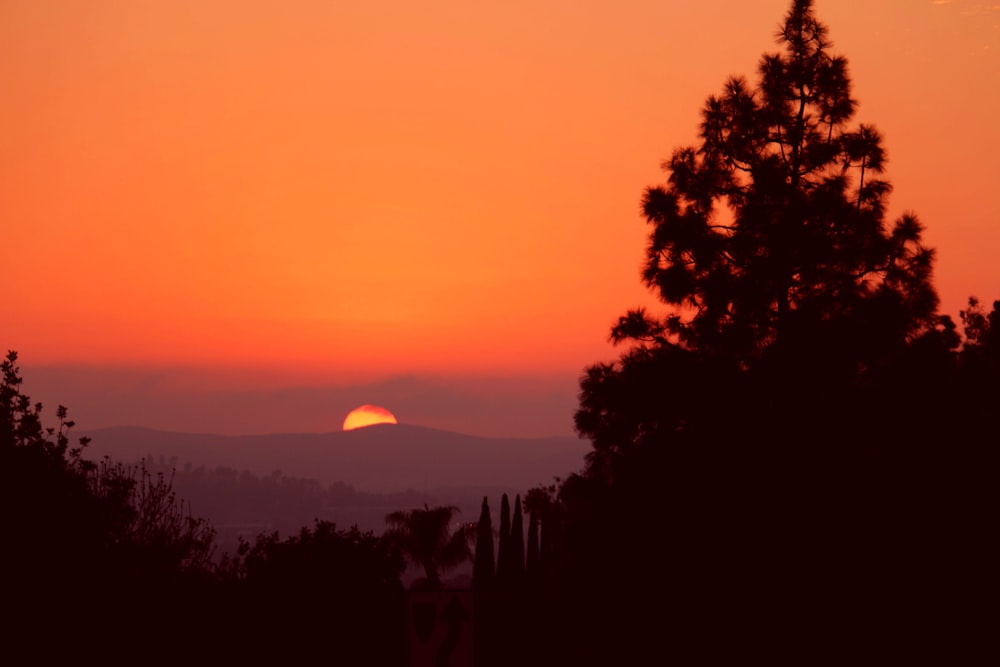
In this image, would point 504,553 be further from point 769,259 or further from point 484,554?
point 769,259

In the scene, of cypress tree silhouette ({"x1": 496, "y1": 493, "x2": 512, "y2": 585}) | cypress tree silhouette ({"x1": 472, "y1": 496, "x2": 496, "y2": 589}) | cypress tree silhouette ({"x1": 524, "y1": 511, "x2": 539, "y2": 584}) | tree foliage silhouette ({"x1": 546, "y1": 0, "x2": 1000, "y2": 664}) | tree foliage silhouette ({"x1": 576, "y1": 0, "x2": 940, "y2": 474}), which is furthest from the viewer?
cypress tree silhouette ({"x1": 472, "y1": 496, "x2": 496, "y2": 589})

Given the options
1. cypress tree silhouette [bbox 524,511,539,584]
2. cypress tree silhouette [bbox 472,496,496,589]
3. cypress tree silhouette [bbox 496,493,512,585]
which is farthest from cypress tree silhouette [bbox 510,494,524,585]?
cypress tree silhouette [bbox 472,496,496,589]

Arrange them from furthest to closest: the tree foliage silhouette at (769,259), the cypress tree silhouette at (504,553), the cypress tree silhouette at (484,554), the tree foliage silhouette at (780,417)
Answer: the cypress tree silhouette at (484,554) → the cypress tree silhouette at (504,553) → the tree foliage silhouette at (769,259) → the tree foliage silhouette at (780,417)

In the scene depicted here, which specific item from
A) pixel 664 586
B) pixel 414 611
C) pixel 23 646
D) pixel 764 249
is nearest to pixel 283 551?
pixel 23 646

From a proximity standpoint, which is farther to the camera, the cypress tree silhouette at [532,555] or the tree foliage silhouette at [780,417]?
the cypress tree silhouette at [532,555]

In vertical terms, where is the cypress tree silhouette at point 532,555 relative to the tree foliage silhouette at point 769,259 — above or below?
below

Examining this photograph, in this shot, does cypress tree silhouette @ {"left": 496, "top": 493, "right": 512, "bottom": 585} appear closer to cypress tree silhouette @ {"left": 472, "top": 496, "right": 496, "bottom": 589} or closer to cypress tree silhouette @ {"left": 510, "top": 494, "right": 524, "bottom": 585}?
cypress tree silhouette @ {"left": 510, "top": 494, "right": 524, "bottom": 585}

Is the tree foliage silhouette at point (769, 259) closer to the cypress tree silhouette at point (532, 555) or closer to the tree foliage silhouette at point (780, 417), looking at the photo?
the tree foliage silhouette at point (780, 417)

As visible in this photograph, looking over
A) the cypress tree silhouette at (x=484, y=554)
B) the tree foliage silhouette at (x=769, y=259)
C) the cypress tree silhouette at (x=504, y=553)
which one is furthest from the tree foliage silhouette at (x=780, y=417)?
the cypress tree silhouette at (x=484, y=554)

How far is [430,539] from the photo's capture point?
51.1 m

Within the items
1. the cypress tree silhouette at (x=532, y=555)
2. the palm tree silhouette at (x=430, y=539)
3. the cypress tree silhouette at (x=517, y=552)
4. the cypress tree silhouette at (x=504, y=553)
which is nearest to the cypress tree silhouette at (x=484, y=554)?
the cypress tree silhouette at (x=504, y=553)

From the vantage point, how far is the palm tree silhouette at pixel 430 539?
50656mm

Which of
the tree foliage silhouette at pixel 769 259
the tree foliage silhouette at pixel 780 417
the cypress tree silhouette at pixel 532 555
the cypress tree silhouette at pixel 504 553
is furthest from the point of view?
the cypress tree silhouette at pixel 532 555

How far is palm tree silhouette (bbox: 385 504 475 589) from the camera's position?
50.7m
